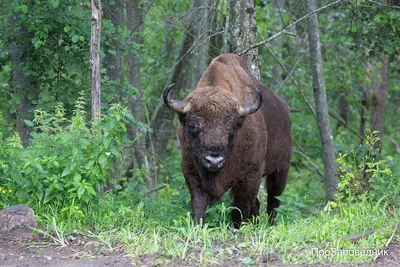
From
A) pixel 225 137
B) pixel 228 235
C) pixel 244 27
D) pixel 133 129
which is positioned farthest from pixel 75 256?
pixel 133 129

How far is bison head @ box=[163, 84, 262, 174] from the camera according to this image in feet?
23.1

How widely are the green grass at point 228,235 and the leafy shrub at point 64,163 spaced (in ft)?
0.77

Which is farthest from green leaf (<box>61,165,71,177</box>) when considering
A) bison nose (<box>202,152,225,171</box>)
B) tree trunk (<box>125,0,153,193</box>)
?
tree trunk (<box>125,0,153,193</box>)

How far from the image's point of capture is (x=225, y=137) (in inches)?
282

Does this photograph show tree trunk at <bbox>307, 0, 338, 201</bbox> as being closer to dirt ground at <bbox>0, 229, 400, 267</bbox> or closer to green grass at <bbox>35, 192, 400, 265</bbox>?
green grass at <bbox>35, 192, 400, 265</bbox>

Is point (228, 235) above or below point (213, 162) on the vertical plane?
below

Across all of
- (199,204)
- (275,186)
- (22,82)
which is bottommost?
(275,186)

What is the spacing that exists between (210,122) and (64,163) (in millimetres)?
1650

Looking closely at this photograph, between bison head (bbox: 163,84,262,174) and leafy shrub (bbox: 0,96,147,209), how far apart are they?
718mm

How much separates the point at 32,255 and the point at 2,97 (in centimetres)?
970

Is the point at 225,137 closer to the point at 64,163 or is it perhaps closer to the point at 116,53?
the point at 64,163

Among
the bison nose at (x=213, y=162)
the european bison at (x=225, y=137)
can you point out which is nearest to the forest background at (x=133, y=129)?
the european bison at (x=225, y=137)

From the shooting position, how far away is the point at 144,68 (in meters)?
16.6

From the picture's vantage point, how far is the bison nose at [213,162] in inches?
273
